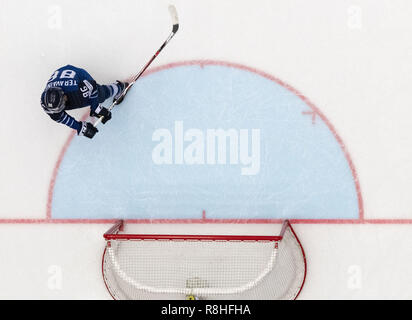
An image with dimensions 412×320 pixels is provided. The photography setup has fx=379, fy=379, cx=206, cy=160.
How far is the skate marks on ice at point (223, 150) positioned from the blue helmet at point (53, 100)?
2.36ft

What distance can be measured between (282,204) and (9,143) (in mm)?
2892

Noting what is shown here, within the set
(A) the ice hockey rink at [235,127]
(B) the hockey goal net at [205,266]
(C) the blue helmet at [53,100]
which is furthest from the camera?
(A) the ice hockey rink at [235,127]

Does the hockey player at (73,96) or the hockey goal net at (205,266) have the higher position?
the hockey player at (73,96)

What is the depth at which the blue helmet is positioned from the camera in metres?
3.16

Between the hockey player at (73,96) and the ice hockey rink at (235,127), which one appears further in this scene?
the ice hockey rink at (235,127)

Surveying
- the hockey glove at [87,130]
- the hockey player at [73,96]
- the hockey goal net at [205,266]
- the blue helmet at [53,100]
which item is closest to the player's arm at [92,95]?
the hockey player at [73,96]

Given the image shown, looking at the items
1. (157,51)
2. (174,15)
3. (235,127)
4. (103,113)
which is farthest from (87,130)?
(235,127)

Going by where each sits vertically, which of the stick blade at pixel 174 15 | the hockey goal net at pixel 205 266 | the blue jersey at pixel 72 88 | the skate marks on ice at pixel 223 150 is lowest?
the hockey goal net at pixel 205 266

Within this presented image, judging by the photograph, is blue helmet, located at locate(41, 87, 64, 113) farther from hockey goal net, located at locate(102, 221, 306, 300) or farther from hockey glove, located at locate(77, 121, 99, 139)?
hockey goal net, located at locate(102, 221, 306, 300)

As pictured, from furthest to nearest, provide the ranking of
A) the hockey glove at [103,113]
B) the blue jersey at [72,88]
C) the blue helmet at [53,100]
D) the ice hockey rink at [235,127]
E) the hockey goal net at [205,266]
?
the ice hockey rink at [235,127] → the hockey goal net at [205,266] → the hockey glove at [103,113] → the blue jersey at [72,88] → the blue helmet at [53,100]

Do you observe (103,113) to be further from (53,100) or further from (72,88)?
(53,100)

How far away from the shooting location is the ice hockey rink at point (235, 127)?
3801 millimetres

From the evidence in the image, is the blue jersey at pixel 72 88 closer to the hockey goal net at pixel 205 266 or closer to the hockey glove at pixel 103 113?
the hockey glove at pixel 103 113

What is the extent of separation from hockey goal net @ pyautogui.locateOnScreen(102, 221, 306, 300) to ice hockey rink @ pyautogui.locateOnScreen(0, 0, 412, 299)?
0.59ft
